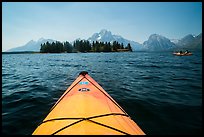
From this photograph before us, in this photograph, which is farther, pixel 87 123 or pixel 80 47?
pixel 80 47

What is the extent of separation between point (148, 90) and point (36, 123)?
25.8 feet

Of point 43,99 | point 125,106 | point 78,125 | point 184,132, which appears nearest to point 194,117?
point 184,132

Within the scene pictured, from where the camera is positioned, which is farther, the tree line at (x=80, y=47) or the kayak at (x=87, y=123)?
the tree line at (x=80, y=47)

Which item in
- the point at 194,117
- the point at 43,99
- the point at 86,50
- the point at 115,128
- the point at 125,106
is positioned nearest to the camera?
the point at 115,128

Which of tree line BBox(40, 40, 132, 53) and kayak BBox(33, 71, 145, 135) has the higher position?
tree line BBox(40, 40, 132, 53)

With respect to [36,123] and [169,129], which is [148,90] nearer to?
[169,129]

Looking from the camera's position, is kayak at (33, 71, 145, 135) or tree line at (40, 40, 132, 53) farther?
tree line at (40, 40, 132, 53)

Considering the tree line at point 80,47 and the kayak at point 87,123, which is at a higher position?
the tree line at point 80,47

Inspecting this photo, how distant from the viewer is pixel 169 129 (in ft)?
19.6

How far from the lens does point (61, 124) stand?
3.96 metres

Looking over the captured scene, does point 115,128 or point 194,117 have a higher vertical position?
point 115,128

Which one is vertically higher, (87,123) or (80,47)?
(80,47)

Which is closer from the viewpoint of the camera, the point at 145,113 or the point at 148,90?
the point at 145,113

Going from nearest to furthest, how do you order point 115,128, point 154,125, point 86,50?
point 115,128 < point 154,125 < point 86,50
